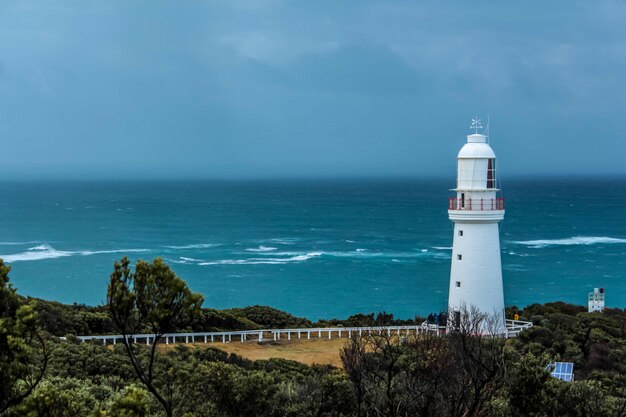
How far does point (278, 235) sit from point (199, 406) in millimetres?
74607

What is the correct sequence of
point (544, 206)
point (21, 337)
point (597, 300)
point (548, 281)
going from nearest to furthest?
point (21, 337)
point (597, 300)
point (548, 281)
point (544, 206)

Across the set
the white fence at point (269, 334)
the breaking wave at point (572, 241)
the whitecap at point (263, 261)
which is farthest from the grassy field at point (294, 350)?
the breaking wave at point (572, 241)

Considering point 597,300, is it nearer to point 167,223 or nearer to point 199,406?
point 199,406

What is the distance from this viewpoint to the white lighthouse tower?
72.6 feet

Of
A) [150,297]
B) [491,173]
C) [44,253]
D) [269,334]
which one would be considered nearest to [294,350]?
[269,334]

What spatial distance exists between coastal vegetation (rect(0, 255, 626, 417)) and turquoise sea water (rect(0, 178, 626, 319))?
29977 millimetres

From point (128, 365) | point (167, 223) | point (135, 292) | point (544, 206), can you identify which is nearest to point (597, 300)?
point (128, 365)

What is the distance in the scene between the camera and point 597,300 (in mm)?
29250

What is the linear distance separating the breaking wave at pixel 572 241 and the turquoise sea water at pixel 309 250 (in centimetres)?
15

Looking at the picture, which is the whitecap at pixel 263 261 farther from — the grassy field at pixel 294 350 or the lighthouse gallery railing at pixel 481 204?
the lighthouse gallery railing at pixel 481 204

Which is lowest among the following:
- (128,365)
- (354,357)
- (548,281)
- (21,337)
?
(548,281)

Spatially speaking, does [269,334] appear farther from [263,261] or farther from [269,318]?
[263,261]

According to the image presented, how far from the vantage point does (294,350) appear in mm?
22141

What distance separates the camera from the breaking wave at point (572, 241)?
78312 mm
